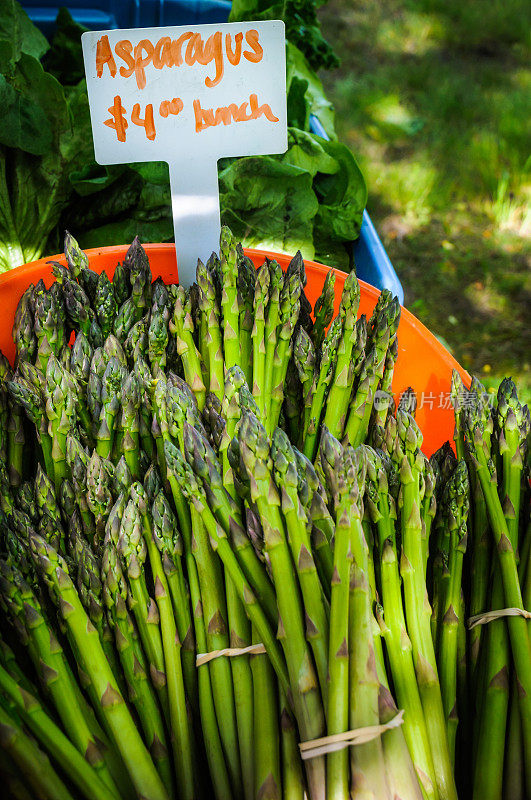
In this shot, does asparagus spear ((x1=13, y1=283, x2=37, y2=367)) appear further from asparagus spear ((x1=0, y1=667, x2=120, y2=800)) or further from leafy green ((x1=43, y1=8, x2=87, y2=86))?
leafy green ((x1=43, y1=8, x2=87, y2=86))

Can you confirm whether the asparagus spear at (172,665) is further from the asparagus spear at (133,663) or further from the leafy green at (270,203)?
the leafy green at (270,203)

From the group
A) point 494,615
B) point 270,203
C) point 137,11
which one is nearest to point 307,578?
point 494,615

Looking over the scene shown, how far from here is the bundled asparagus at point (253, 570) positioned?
126cm

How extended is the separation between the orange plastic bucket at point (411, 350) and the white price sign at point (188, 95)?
0.39 m

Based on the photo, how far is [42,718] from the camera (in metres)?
1.22

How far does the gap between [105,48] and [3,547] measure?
4.73 feet

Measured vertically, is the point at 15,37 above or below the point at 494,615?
above

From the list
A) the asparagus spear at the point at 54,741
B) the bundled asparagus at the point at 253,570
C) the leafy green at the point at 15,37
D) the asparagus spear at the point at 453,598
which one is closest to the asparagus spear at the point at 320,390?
the bundled asparagus at the point at 253,570

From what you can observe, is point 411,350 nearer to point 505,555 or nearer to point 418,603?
point 505,555

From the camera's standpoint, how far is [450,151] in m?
4.99

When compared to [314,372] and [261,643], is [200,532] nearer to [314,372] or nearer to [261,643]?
[261,643]

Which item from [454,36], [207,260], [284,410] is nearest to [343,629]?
[284,410]

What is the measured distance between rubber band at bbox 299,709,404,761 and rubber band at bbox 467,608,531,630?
1.31ft

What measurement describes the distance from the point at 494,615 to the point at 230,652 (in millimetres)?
612
